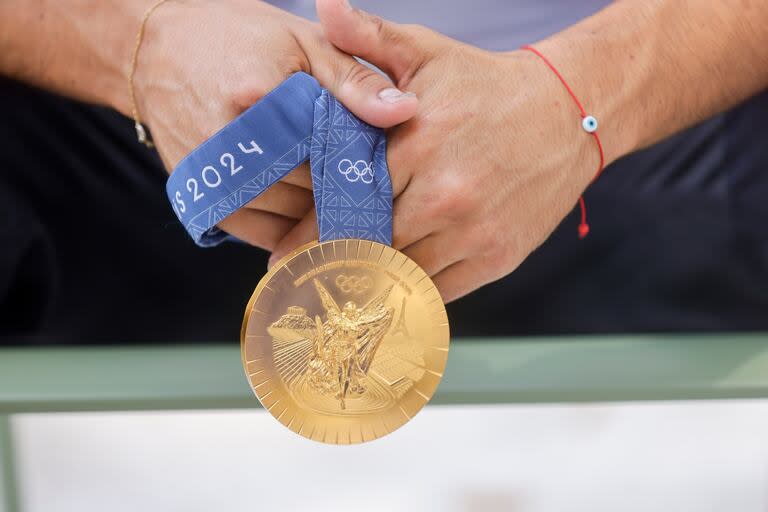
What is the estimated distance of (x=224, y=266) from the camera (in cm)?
85

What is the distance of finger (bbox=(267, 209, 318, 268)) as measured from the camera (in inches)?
25.3

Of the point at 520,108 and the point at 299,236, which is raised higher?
the point at 520,108

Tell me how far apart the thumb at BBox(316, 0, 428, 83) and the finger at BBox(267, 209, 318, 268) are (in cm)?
14

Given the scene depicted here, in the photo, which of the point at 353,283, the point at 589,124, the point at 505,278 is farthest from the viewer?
the point at 505,278

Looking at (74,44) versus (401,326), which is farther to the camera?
(74,44)

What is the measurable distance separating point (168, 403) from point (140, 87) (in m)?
0.29

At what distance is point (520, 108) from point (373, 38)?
138 mm

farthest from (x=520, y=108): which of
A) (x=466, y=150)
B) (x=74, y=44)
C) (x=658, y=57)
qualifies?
(x=74, y=44)

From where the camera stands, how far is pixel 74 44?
2.43 ft

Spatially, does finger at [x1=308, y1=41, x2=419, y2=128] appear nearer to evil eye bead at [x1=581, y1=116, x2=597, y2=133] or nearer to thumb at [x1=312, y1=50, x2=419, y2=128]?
thumb at [x1=312, y1=50, x2=419, y2=128]

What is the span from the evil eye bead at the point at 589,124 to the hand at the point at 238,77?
0.58 feet

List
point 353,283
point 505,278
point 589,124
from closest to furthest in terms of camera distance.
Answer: point 353,283
point 589,124
point 505,278

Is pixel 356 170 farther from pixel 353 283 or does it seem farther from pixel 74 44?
pixel 74 44

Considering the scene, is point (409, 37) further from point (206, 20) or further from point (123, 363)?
point (123, 363)
